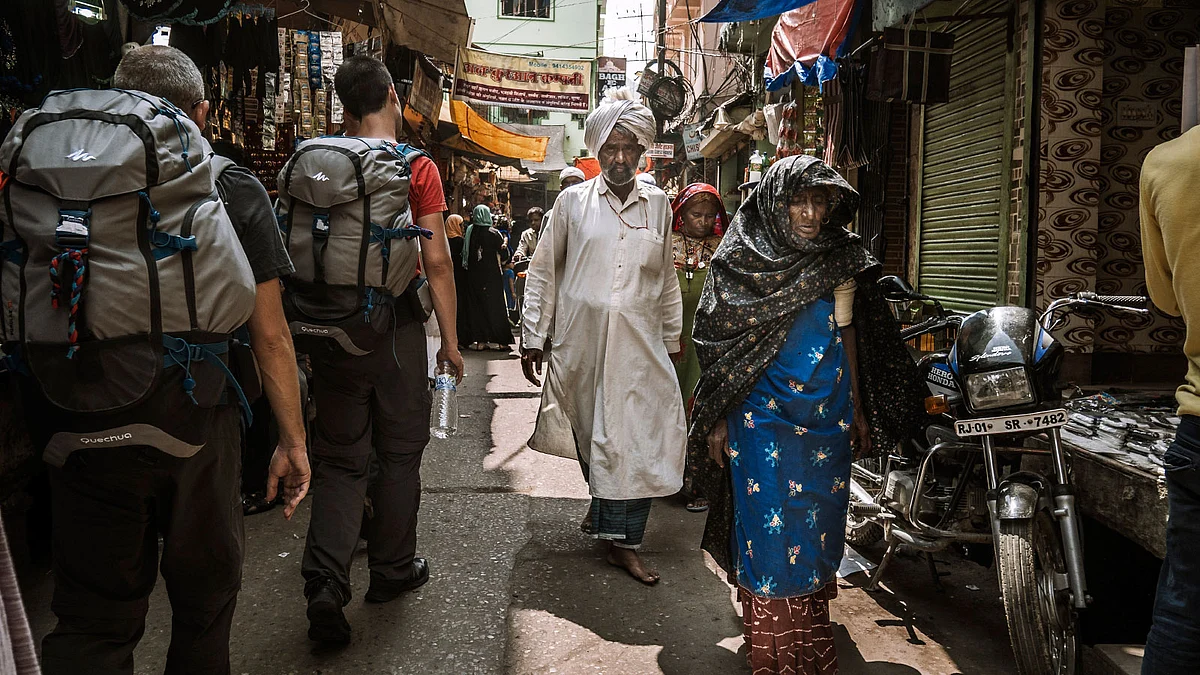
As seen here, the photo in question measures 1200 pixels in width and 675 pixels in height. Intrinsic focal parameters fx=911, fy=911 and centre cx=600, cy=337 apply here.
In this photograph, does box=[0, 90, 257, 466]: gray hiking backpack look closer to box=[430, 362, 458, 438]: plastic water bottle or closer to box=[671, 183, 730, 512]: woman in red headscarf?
box=[430, 362, 458, 438]: plastic water bottle

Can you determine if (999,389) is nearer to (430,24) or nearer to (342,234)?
(342,234)

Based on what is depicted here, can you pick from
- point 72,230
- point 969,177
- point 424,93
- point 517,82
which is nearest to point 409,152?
point 72,230

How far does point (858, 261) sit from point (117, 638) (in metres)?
2.51

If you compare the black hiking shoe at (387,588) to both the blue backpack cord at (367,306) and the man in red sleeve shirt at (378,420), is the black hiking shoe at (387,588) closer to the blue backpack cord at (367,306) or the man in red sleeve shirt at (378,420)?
the man in red sleeve shirt at (378,420)

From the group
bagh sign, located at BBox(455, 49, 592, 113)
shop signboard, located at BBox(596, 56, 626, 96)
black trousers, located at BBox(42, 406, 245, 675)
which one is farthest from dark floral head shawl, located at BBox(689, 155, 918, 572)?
shop signboard, located at BBox(596, 56, 626, 96)

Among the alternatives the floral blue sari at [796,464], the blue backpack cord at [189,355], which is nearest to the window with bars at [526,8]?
the floral blue sari at [796,464]

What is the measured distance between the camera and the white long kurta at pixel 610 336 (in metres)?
4.15

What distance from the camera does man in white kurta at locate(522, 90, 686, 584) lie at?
13.6 feet

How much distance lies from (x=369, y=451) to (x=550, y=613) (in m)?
0.99

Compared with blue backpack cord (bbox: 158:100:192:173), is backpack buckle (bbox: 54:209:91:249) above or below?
below

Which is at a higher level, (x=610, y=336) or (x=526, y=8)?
(x=526, y=8)

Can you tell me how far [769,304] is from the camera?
3.18 metres

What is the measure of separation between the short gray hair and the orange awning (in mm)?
14136

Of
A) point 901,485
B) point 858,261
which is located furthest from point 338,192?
point 901,485
